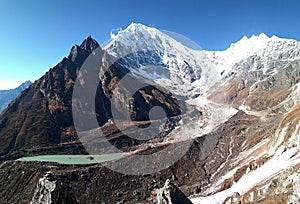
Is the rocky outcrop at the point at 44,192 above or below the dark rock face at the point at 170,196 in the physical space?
above

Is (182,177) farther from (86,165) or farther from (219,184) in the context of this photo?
(86,165)

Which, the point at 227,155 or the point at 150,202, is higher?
the point at 227,155

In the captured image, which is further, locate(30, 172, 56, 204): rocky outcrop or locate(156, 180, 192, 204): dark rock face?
locate(30, 172, 56, 204): rocky outcrop

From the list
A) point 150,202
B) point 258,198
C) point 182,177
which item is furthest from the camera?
point 182,177

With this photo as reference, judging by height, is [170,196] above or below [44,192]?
below

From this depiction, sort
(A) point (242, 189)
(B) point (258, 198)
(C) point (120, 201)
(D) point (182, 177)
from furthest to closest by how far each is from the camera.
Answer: (D) point (182, 177), (C) point (120, 201), (A) point (242, 189), (B) point (258, 198)

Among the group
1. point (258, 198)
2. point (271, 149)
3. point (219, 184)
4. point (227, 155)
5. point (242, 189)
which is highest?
point (227, 155)

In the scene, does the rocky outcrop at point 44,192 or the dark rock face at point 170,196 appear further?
the rocky outcrop at point 44,192

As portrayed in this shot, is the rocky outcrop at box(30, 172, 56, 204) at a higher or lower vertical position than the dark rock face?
higher

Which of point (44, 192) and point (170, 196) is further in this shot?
point (44, 192)

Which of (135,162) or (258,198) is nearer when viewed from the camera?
(258,198)

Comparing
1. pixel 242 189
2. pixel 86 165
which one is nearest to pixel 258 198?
pixel 242 189
